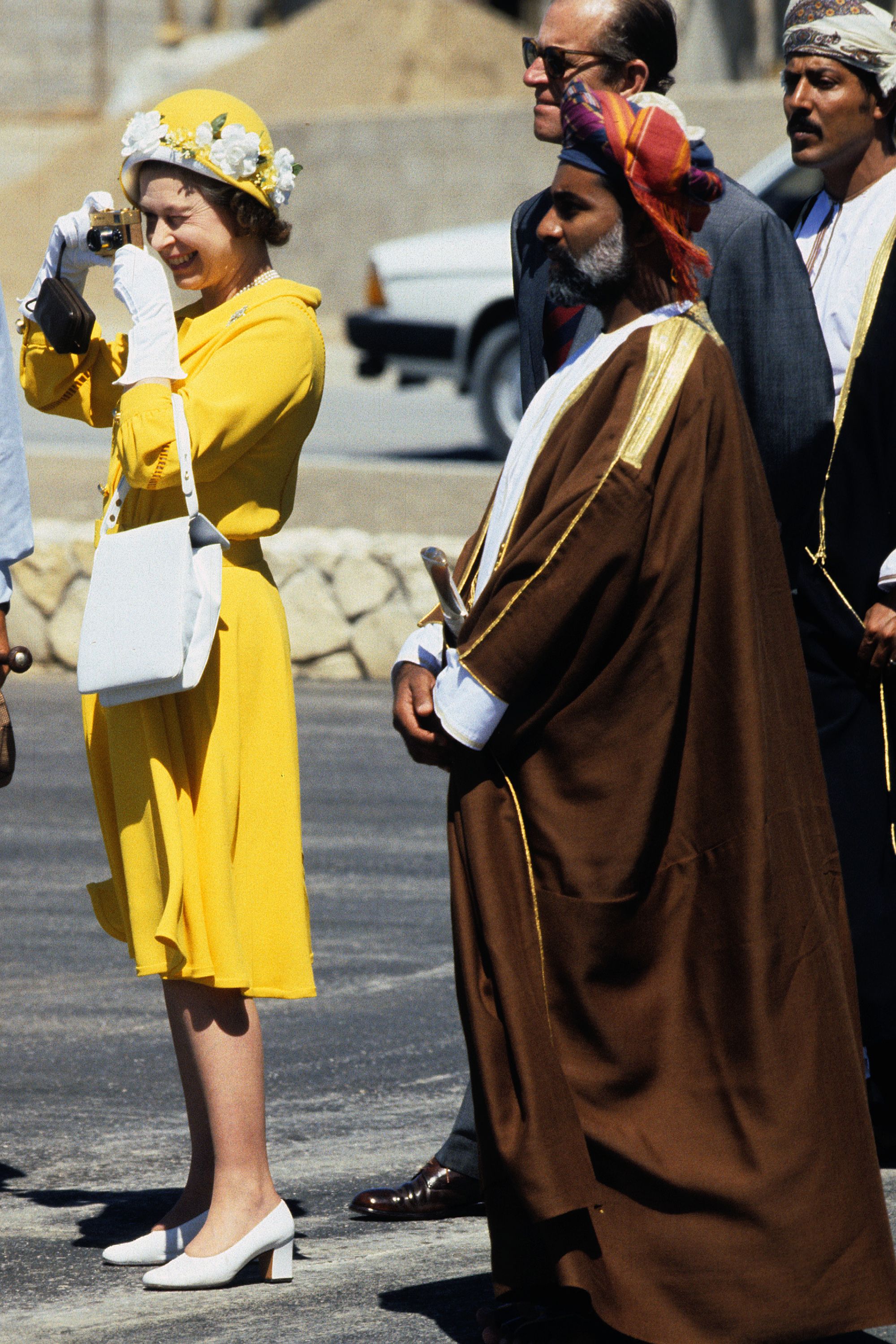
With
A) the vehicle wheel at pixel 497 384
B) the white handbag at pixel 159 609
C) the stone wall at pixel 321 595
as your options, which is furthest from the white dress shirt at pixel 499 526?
the vehicle wheel at pixel 497 384

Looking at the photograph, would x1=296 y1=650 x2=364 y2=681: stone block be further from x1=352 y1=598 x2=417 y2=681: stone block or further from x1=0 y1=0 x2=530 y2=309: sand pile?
x1=0 y1=0 x2=530 y2=309: sand pile

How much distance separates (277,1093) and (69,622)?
19.3ft

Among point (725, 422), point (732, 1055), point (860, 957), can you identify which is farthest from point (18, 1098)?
point (725, 422)

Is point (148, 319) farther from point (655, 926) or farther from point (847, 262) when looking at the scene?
point (847, 262)

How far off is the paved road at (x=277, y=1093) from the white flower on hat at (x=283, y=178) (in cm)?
186

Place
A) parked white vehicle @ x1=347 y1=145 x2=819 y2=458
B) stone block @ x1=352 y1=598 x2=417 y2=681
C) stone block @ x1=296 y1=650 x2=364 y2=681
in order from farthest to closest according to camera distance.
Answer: parked white vehicle @ x1=347 y1=145 x2=819 y2=458, stone block @ x1=296 y1=650 x2=364 y2=681, stone block @ x1=352 y1=598 x2=417 y2=681

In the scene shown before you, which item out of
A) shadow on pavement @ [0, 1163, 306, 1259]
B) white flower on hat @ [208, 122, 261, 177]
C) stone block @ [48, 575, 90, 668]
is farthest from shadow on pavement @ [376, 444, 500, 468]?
white flower on hat @ [208, 122, 261, 177]

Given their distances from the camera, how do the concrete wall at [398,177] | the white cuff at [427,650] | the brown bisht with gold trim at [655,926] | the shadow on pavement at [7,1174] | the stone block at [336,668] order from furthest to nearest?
the concrete wall at [398,177] → the stone block at [336,668] → the shadow on pavement at [7,1174] → the white cuff at [427,650] → the brown bisht with gold trim at [655,926]

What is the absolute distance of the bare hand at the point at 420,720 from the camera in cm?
325

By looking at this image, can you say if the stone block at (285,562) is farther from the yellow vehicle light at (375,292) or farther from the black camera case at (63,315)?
the black camera case at (63,315)

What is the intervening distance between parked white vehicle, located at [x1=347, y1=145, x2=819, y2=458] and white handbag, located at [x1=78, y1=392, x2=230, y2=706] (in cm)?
983

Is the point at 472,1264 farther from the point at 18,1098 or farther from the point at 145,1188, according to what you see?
the point at 18,1098

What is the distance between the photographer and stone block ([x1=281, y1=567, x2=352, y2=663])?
33.6 feet

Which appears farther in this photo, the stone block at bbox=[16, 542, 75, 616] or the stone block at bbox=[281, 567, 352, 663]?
the stone block at bbox=[16, 542, 75, 616]
